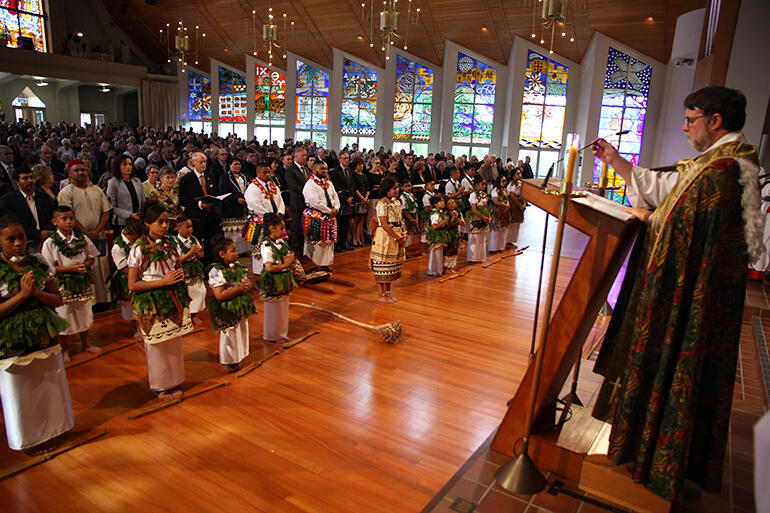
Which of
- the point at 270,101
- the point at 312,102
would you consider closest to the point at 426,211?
the point at 312,102

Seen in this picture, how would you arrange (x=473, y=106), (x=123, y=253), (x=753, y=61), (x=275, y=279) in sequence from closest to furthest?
1. (x=123, y=253)
2. (x=275, y=279)
3. (x=753, y=61)
4. (x=473, y=106)

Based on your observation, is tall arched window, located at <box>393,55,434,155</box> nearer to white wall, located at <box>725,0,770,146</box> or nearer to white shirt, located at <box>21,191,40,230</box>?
white wall, located at <box>725,0,770,146</box>

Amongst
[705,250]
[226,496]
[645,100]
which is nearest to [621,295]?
[705,250]

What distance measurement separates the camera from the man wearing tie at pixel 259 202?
598 centimetres

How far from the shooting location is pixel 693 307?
2141 mm

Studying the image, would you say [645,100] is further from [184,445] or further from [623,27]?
[184,445]

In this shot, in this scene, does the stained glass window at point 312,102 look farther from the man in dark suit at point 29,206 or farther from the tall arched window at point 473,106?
the man in dark suit at point 29,206

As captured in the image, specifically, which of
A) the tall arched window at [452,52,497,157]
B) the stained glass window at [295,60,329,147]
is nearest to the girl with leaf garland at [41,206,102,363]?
the tall arched window at [452,52,497,157]

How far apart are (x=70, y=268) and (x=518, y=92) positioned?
53.1ft

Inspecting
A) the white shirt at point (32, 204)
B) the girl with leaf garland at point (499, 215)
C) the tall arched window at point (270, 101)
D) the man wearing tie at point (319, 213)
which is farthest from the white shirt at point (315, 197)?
the tall arched window at point (270, 101)

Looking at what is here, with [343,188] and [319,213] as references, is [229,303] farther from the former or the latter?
[343,188]

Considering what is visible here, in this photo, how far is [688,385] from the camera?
2143 millimetres

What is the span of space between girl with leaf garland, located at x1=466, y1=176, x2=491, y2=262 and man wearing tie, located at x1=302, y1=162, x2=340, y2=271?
256 centimetres

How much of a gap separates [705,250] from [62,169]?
8592mm
